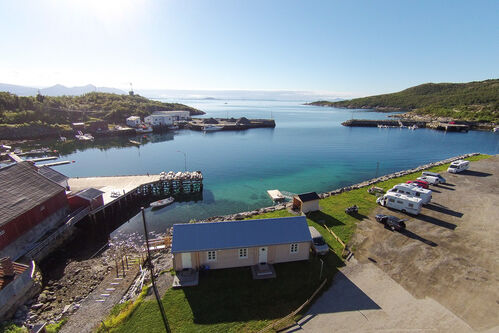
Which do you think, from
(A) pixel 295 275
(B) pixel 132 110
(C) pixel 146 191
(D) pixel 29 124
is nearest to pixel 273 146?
(C) pixel 146 191

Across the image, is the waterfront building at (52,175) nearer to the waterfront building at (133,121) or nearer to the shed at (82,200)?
the shed at (82,200)

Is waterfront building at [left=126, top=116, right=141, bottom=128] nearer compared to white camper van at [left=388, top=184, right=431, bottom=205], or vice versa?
white camper van at [left=388, top=184, right=431, bottom=205]

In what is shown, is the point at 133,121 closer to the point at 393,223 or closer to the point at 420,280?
the point at 393,223

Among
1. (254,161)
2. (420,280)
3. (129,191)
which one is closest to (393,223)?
(420,280)

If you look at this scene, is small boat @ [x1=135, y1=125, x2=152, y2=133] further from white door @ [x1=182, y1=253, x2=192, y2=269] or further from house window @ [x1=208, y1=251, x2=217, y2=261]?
house window @ [x1=208, y1=251, x2=217, y2=261]

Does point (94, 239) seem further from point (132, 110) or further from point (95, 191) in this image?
point (132, 110)

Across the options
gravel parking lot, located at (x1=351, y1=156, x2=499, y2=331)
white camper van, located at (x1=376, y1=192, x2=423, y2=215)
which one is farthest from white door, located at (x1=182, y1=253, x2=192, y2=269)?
white camper van, located at (x1=376, y1=192, x2=423, y2=215)
